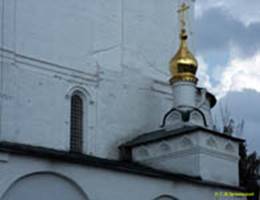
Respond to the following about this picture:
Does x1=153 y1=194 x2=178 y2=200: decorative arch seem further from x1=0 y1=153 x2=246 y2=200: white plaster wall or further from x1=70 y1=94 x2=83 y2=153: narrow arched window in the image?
x1=70 y1=94 x2=83 y2=153: narrow arched window

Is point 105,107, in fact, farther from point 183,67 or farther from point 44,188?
point 44,188

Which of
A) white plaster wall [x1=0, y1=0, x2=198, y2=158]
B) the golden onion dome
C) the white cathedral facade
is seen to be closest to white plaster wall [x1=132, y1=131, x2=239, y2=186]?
the white cathedral facade

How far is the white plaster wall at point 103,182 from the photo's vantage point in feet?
44.1

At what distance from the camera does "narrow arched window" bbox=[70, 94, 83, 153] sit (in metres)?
16.6

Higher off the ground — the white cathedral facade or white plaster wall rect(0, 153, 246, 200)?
the white cathedral facade

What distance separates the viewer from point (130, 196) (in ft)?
49.5

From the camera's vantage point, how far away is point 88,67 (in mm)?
17156

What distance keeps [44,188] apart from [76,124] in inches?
120

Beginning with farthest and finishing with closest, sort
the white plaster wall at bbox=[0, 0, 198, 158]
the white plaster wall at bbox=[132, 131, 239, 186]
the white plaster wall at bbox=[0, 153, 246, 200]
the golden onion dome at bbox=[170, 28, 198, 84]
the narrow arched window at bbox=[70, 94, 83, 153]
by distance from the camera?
the golden onion dome at bbox=[170, 28, 198, 84] < the narrow arched window at bbox=[70, 94, 83, 153] < the white plaster wall at bbox=[132, 131, 239, 186] < the white plaster wall at bbox=[0, 0, 198, 158] < the white plaster wall at bbox=[0, 153, 246, 200]

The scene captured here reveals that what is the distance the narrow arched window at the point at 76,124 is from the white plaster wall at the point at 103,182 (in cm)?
181

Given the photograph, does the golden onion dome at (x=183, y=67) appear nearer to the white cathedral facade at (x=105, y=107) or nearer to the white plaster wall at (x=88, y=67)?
the white cathedral facade at (x=105, y=107)

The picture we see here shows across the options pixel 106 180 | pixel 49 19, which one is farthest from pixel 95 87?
pixel 106 180

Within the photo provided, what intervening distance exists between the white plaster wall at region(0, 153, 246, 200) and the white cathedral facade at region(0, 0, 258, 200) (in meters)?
0.02

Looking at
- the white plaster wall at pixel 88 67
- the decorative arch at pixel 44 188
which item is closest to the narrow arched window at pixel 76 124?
the white plaster wall at pixel 88 67
